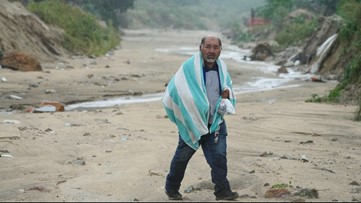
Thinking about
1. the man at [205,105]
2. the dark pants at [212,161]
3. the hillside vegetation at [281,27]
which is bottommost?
the hillside vegetation at [281,27]

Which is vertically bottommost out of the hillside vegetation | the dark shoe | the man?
the hillside vegetation

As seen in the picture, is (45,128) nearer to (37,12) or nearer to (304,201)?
(304,201)

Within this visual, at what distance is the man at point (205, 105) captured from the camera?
17.2 feet

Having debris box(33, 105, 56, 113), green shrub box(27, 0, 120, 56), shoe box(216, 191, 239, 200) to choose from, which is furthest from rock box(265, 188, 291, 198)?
green shrub box(27, 0, 120, 56)

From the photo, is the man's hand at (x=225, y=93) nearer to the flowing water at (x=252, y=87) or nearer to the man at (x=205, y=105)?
the man at (x=205, y=105)

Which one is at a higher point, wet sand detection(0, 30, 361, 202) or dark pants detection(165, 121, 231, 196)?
dark pants detection(165, 121, 231, 196)

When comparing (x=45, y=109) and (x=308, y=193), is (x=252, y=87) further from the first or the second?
(x=308, y=193)

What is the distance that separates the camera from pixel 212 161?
17.5ft

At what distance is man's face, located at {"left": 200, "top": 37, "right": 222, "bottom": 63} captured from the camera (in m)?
5.27

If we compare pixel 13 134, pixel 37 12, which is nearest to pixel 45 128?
pixel 13 134

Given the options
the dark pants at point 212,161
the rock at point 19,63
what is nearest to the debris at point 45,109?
the rock at point 19,63

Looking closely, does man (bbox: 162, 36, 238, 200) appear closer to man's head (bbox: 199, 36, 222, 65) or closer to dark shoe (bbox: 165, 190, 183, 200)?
man's head (bbox: 199, 36, 222, 65)

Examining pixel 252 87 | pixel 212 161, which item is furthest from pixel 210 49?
pixel 252 87

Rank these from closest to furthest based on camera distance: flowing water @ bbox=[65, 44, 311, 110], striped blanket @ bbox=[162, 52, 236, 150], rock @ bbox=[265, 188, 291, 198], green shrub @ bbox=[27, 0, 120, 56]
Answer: striped blanket @ bbox=[162, 52, 236, 150]
rock @ bbox=[265, 188, 291, 198]
flowing water @ bbox=[65, 44, 311, 110]
green shrub @ bbox=[27, 0, 120, 56]
